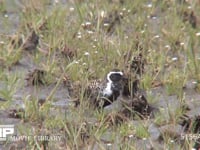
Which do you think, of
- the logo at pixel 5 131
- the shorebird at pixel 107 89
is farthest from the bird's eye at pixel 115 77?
the logo at pixel 5 131

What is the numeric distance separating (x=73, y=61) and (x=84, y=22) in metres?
0.87

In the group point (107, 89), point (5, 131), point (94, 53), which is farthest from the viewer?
point (94, 53)

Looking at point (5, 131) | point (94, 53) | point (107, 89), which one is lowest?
point (5, 131)

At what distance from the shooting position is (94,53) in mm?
5641

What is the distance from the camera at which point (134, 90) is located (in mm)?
5148

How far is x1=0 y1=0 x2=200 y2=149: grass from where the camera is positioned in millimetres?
4605

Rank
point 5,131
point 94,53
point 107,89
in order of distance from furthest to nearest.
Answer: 1. point 94,53
2. point 107,89
3. point 5,131

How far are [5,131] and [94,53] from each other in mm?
1212

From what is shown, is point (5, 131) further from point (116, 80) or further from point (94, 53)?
point (94, 53)

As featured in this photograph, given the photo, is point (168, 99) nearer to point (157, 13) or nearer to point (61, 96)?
point (61, 96)

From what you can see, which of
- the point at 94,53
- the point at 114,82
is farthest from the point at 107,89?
the point at 94,53

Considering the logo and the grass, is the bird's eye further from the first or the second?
the logo

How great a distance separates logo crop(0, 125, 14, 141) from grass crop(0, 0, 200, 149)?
0.22ft

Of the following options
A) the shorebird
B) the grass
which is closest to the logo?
the grass
